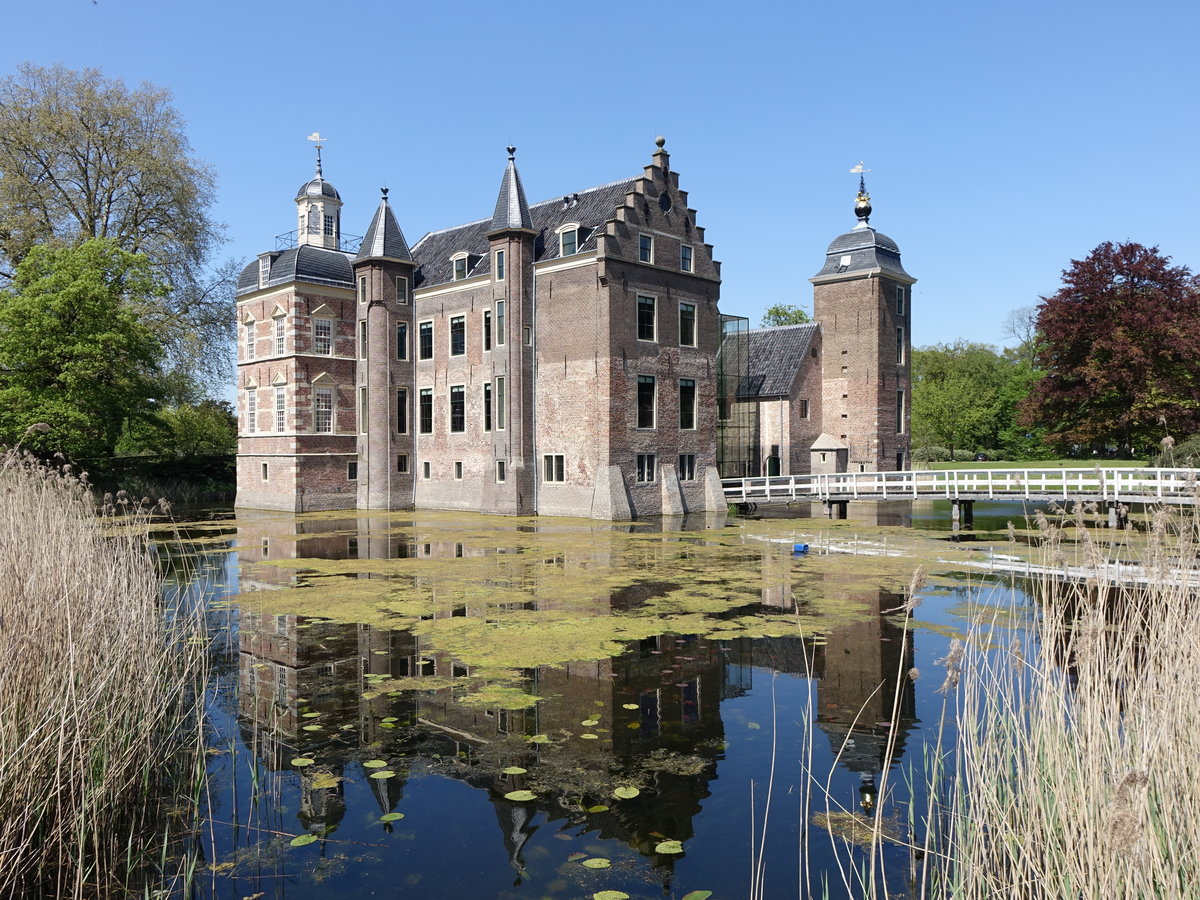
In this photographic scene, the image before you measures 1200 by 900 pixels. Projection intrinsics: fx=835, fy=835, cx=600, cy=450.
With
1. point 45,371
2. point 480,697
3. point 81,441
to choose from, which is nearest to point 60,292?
point 45,371

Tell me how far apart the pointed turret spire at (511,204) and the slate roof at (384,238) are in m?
6.60

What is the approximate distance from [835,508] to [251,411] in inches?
1034

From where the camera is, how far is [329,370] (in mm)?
36531

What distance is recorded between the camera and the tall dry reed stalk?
14.8 ft

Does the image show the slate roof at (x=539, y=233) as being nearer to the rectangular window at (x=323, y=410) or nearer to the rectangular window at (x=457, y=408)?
the rectangular window at (x=457, y=408)

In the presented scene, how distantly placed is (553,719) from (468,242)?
32015mm

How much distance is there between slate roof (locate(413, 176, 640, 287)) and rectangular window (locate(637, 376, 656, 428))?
17.2ft

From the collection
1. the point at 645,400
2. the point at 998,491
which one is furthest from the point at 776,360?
the point at 998,491

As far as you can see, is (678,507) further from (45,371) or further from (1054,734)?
(1054,734)

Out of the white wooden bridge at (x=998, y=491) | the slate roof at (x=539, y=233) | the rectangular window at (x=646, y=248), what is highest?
the slate roof at (x=539, y=233)

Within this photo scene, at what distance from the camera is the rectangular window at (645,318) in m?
30.9

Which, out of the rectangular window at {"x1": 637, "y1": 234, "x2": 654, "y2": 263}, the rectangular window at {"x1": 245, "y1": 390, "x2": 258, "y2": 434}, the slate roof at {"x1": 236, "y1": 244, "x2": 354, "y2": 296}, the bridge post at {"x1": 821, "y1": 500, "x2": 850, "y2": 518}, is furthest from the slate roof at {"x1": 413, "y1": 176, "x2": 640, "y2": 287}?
the bridge post at {"x1": 821, "y1": 500, "x2": 850, "y2": 518}

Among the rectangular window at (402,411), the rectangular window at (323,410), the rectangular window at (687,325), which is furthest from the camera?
the rectangular window at (402,411)

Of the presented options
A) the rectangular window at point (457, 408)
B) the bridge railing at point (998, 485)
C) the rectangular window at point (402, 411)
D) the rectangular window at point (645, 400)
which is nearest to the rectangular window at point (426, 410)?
the rectangular window at point (402, 411)
